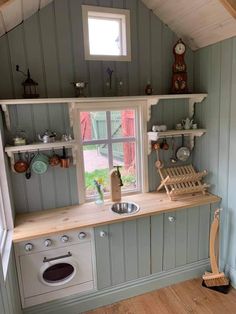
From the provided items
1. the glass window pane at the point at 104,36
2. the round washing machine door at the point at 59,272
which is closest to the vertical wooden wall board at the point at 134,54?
the glass window pane at the point at 104,36

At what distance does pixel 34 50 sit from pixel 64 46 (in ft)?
0.84

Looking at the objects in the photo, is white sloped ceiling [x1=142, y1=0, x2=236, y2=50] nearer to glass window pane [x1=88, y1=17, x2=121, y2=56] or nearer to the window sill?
glass window pane [x1=88, y1=17, x2=121, y2=56]

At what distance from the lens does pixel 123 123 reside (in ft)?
8.01

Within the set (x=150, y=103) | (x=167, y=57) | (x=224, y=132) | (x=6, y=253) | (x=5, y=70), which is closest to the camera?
(x=6, y=253)

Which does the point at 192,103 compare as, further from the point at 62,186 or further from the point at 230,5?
the point at 62,186

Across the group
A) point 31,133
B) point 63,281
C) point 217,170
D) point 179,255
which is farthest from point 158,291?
point 31,133

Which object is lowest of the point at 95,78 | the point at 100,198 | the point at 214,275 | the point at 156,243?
the point at 214,275

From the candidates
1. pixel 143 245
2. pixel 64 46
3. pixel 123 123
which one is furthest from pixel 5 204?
pixel 64 46

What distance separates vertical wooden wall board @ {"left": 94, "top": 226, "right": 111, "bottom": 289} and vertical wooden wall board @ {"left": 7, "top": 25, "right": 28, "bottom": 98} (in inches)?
53.4

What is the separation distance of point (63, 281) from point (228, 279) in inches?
60.2

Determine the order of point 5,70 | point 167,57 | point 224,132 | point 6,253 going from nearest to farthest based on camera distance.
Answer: point 6,253
point 5,70
point 224,132
point 167,57

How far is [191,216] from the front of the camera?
225 centimetres

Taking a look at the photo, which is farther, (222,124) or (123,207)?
(123,207)

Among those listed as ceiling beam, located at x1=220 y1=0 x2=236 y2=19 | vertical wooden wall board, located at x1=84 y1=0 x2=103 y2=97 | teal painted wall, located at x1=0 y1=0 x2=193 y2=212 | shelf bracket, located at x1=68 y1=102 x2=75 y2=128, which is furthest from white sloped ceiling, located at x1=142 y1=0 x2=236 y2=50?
shelf bracket, located at x1=68 y1=102 x2=75 y2=128
